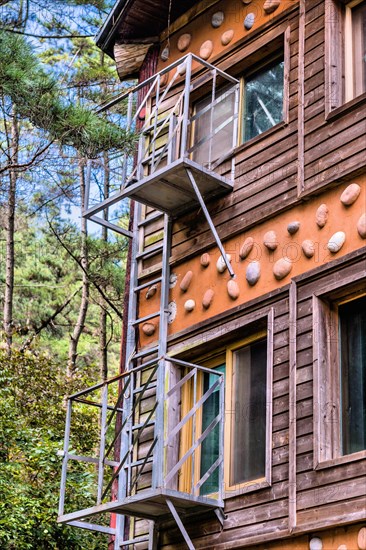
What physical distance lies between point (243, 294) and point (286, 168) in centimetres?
133

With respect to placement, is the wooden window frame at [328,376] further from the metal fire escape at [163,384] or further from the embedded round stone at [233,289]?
the metal fire escape at [163,384]

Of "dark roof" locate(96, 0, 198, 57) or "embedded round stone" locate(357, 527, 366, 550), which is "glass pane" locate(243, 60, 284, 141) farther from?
"embedded round stone" locate(357, 527, 366, 550)

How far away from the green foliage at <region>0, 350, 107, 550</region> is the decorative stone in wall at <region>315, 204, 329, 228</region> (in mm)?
6874

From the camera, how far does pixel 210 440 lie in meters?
9.90

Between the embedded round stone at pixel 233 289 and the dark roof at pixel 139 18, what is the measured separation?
404cm

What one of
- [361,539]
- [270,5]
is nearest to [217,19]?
[270,5]

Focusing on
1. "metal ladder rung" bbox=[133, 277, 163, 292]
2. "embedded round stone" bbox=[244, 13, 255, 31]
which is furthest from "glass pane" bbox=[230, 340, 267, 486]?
"embedded round stone" bbox=[244, 13, 255, 31]

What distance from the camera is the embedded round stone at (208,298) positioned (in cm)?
1026

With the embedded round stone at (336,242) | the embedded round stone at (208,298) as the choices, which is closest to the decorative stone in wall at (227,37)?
the embedded round stone at (208,298)

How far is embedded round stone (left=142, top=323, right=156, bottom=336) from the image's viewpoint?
11023 millimetres

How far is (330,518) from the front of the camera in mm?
7934

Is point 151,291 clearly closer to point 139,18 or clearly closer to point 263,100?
point 263,100

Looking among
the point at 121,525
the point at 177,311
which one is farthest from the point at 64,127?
the point at 121,525

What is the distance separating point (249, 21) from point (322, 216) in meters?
3.12
